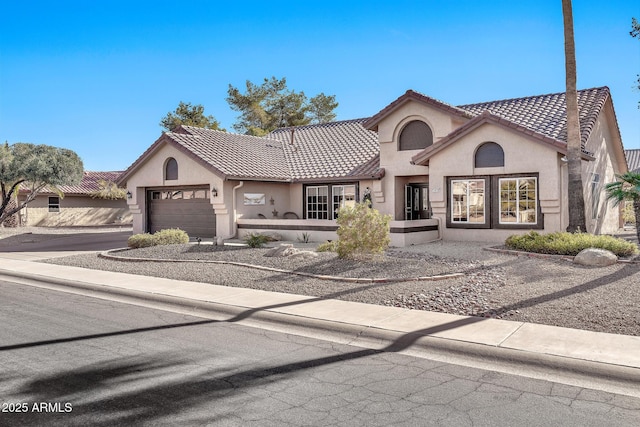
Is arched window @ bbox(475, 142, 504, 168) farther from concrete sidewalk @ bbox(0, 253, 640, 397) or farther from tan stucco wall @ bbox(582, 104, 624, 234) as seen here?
concrete sidewalk @ bbox(0, 253, 640, 397)

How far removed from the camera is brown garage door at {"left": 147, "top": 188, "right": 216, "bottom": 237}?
23.5 m

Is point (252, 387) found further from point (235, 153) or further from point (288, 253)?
point (235, 153)

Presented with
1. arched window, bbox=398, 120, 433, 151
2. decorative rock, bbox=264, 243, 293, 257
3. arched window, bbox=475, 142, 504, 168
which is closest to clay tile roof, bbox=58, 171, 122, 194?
arched window, bbox=398, 120, 433, 151

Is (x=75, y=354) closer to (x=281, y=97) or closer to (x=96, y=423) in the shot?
(x=96, y=423)

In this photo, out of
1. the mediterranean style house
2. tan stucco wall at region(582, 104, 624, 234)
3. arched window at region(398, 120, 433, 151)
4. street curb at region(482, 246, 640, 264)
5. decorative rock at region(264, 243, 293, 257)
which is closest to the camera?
street curb at region(482, 246, 640, 264)

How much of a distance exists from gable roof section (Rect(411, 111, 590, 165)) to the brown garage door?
31.8 feet

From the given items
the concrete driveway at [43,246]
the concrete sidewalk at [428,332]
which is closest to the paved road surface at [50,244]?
the concrete driveway at [43,246]

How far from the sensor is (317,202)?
24.5 meters

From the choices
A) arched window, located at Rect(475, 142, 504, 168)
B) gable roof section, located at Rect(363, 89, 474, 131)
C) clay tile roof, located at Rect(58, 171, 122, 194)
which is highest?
gable roof section, located at Rect(363, 89, 474, 131)

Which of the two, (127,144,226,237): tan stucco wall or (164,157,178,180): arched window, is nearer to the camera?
(127,144,226,237): tan stucco wall

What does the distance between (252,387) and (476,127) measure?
14.9 metres

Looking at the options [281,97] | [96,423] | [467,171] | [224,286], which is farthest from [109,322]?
[281,97]

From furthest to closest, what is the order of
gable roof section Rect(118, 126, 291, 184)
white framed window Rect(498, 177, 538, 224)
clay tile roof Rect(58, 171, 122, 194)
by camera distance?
clay tile roof Rect(58, 171, 122, 194)
gable roof section Rect(118, 126, 291, 184)
white framed window Rect(498, 177, 538, 224)

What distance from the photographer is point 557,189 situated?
16812 mm
